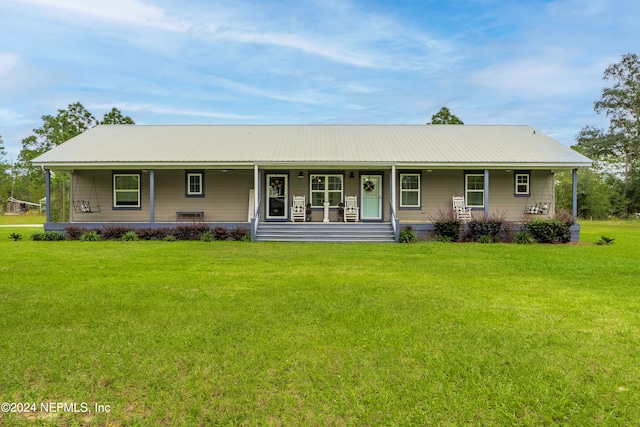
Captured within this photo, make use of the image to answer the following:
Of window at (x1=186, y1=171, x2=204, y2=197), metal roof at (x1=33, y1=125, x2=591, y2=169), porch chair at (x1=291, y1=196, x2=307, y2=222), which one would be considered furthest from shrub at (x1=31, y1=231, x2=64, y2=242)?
porch chair at (x1=291, y1=196, x2=307, y2=222)

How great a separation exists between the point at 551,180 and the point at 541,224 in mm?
3933

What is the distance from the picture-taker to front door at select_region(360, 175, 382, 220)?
16328 millimetres

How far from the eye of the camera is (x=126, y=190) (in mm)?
16625

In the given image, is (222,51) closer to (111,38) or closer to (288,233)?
(111,38)

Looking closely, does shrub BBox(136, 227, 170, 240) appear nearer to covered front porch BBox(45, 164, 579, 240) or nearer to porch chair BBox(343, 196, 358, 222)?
covered front porch BBox(45, 164, 579, 240)

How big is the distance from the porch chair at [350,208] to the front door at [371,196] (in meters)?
0.39

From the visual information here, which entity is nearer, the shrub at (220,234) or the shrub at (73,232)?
the shrub at (220,234)

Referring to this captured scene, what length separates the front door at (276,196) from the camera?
54.1 feet

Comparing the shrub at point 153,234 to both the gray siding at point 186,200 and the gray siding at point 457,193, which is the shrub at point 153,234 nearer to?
the gray siding at point 186,200

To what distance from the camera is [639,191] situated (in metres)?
31.3

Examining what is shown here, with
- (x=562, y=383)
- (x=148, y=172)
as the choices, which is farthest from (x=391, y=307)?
(x=148, y=172)

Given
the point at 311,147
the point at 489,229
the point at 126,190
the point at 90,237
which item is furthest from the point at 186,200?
the point at 489,229

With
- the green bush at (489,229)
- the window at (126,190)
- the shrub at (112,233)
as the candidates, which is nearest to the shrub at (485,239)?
the green bush at (489,229)

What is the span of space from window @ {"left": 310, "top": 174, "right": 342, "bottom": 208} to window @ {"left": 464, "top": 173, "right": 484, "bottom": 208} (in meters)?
5.16
